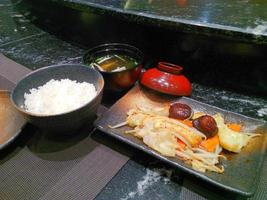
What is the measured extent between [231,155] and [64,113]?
0.75 m

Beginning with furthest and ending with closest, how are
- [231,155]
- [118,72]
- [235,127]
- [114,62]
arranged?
1. [114,62]
2. [118,72]
3. [235,127]
4. [231,155]

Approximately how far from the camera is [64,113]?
3.82 feet

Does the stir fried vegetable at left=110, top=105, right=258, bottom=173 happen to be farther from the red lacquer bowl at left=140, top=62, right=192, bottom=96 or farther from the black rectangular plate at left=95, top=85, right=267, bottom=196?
the red lacquer bowl at left=140, top=62, right=192, bottom=96

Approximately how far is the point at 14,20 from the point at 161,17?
1943mm

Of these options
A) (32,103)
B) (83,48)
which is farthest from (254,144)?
(83,48)

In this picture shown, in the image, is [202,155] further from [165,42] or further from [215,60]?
[165,42]

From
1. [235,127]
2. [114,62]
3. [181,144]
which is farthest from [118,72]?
[235,127]

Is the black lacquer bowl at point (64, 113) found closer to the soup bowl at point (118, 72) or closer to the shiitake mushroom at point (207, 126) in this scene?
the soup bowl at point (118, 72)

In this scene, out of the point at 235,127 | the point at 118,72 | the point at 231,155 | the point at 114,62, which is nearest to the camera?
the point at 231,155

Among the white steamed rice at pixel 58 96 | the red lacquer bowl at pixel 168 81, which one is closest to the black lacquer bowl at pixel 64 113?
the white steamed rice at pixel 58 96

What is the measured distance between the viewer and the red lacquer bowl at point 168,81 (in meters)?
1.48

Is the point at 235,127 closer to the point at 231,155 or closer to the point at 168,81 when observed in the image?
the point at 231,155

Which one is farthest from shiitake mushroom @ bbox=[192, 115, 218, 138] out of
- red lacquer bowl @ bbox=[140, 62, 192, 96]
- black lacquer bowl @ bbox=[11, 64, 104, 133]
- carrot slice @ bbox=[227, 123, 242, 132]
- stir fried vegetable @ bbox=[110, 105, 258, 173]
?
black lacquer bowl @ bbox=[11, 64, 104, 133]

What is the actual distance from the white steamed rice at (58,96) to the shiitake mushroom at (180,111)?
0.40 m
